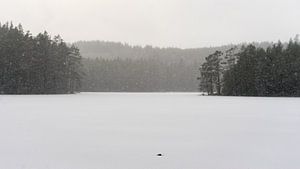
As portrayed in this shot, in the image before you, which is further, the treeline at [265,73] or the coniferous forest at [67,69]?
the coniferous forest at [67,69]

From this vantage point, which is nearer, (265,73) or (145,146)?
(145,146)

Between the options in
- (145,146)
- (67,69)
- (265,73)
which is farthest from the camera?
(67,69)

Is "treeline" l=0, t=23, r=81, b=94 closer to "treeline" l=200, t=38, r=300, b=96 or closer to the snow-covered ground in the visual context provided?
"treeline" l=200, t=38, r=300, b=96

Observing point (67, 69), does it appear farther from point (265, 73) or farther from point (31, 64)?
point (265, 73)

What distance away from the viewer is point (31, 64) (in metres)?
96.8

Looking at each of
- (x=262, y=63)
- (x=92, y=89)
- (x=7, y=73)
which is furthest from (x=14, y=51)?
(x=92, y=89)

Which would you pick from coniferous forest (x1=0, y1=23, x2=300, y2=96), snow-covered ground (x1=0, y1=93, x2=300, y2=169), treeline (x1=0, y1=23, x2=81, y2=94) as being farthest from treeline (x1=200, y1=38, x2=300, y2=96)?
snow-covered ground (x1=0, y1=93, x2=300, y2=169)

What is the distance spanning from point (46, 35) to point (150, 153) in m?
93.8

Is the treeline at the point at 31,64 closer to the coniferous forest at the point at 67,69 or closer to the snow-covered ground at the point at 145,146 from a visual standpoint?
the coniferous forest at the point at 67,69

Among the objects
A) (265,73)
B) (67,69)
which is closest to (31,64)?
(67,69)

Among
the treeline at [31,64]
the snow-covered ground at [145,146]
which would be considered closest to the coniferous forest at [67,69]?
the treeline at [31,64]

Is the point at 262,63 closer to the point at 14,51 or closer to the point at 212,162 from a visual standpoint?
the point at 14,51

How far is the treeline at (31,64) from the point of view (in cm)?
9312

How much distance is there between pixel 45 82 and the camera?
99.0 m
